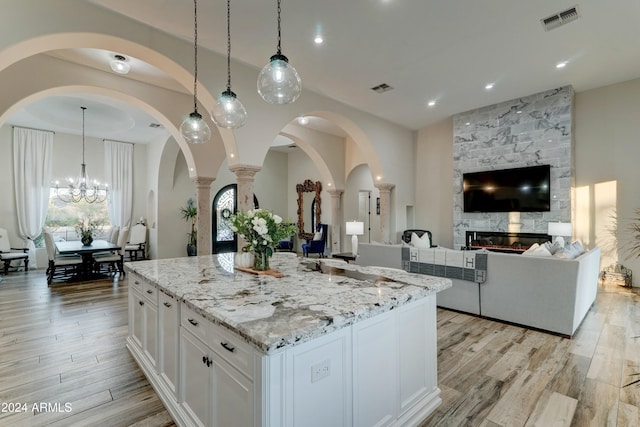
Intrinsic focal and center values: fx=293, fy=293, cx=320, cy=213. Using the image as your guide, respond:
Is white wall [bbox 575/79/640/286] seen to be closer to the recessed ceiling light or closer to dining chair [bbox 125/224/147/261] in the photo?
the recessed ceiling light

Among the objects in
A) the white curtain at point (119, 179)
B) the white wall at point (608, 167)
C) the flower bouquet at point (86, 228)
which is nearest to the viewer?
the white wall at point (608, 167)

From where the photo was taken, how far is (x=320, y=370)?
1337 millimetres

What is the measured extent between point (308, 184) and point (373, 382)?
30.0 ft

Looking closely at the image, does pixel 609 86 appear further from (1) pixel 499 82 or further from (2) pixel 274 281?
(2) pixel 274 281

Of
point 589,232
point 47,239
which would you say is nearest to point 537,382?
point 589,232

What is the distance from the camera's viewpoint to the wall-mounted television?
6.00m

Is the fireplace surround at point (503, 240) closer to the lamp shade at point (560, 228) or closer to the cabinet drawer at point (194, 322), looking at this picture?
the lamp shade at point (560, 228)

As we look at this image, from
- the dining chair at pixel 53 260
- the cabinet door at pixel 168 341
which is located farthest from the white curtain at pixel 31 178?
the cabinet door at pixel 168 341

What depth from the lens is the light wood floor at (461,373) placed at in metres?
2.00

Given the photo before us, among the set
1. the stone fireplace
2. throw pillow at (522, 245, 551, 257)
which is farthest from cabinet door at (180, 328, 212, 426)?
the stone fireplace

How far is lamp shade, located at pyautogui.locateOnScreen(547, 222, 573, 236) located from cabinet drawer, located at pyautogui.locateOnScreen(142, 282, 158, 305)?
6361 millimetres

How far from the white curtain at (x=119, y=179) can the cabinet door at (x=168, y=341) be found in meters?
8.09

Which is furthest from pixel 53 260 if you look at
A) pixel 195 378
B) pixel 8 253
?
pixel 195 378

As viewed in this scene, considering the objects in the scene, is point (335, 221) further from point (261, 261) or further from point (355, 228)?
point (261, 261)
